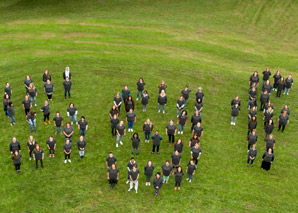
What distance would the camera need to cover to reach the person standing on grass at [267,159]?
18.4 meters

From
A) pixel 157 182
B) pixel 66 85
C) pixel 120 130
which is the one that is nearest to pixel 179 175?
pixel 157 182

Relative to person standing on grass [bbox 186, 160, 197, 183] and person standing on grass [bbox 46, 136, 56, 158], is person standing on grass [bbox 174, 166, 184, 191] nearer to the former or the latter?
person standing on grass [bbox 186, 160, 197, 183]

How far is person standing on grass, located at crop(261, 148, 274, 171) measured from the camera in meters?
18.4

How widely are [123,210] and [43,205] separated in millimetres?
3755

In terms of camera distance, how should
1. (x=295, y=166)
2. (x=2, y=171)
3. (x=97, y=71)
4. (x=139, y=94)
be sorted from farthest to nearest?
(x=97, y=71), (x=139, y=94), (x=295, y=166), (x=2, y=171)

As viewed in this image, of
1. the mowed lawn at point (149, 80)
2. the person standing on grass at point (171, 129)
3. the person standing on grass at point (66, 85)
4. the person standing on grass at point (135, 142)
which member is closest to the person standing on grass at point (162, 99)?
the mowed lawn at point (149, 80)

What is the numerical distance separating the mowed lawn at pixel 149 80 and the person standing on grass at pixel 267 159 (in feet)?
1.25

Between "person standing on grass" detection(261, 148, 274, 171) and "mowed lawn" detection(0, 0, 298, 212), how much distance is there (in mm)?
380

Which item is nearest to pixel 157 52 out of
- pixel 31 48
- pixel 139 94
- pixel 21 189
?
pixel 139 94

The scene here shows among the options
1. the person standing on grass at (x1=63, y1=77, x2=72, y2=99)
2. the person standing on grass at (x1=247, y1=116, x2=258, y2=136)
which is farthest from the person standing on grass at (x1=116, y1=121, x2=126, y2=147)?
the person standing on grass at (x1=247, y1=116, x2=258, y2=136)

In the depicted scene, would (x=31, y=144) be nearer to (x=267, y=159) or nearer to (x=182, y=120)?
(x=182, y=120)

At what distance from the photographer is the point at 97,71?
2905 cm

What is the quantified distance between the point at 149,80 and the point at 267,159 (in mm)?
12563

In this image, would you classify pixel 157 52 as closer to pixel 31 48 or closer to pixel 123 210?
pixel 31 48
